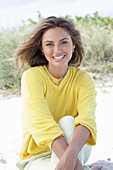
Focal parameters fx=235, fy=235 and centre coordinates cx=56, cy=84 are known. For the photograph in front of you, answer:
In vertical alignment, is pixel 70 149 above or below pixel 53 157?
above

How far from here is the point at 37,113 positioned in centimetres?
171

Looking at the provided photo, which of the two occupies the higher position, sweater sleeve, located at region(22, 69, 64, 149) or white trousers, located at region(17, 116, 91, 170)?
sweater sleeve, located at region(22, 69, 64, 149)

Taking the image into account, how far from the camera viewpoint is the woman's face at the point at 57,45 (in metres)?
1.90

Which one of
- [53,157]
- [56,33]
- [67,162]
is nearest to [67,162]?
[67,162]

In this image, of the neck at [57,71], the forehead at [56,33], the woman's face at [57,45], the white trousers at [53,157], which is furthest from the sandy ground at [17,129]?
the forehead at [56,33]

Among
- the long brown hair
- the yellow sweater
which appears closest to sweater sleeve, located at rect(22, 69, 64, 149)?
the yellow sweater

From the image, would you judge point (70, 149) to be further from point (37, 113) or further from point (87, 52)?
point (87, 52)

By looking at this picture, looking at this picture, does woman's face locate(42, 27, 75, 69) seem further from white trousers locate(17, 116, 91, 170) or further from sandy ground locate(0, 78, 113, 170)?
sandy ground locate(0, 78, 113, 170)

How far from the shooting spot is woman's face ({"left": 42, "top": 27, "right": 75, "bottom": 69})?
6.23 feet

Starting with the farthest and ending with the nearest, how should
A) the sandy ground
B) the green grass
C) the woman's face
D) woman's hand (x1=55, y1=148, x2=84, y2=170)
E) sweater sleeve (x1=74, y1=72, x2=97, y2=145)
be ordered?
the green grass
the sandy ground
the woman's face
sweater sleeve (x1=74, y1=72, x2=97, y2=145)
woman's hand (x1=55, y1=148, x2=84, y2=170)

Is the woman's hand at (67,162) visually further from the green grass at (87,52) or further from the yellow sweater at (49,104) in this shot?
the green grass at (87,52)

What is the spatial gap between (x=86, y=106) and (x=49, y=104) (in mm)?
319

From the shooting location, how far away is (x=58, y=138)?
1.61m

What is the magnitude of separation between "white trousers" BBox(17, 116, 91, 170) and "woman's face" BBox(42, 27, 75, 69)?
484 mm
